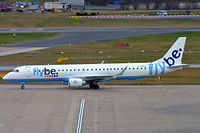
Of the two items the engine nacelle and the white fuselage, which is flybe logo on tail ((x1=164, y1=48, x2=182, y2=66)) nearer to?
the white fuselage

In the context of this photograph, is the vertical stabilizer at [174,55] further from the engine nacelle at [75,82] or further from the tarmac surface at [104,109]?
the engine nacelle at [75,82]

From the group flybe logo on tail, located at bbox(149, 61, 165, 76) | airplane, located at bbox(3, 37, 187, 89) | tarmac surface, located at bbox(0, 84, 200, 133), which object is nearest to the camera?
tarmac surface, located at bbox(0, 84, 200, 133)

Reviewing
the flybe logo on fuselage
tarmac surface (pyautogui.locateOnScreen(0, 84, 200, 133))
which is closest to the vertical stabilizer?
tarmac surface (pyautogui.locateOnScreen(0, 84, 200, 133))

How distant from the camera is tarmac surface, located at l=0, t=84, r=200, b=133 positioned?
30703 mm

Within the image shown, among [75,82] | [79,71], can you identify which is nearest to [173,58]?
[79,71]

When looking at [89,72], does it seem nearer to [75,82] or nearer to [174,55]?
[75,82]

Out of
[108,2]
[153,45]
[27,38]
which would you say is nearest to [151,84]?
[153,45]

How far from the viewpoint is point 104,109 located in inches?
1421

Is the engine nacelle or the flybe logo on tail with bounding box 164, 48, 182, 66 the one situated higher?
the flybe logo on tail with bounding box 164, 48, 182, 66

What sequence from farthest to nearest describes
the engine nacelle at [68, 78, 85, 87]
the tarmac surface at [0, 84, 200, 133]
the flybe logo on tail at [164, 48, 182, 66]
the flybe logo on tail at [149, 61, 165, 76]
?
1. the flybe logo on tail at [164, 48, 182, 66]
2. the flybe logo on tail at [149, 61, 165, 76]
3. the engine nacelle at [68, 78, 85, 87]
4. the tarmac surface at [0, 84, 200, 133]

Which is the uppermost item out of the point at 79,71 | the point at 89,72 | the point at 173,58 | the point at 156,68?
the point at 173,58

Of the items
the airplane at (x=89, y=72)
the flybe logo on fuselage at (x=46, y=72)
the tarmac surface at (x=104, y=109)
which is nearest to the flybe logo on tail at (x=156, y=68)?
the airplane at (x=89, y=72)

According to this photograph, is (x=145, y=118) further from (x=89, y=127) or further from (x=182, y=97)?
(x=182, y=97)

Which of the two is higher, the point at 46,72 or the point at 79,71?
the point at 79,71
